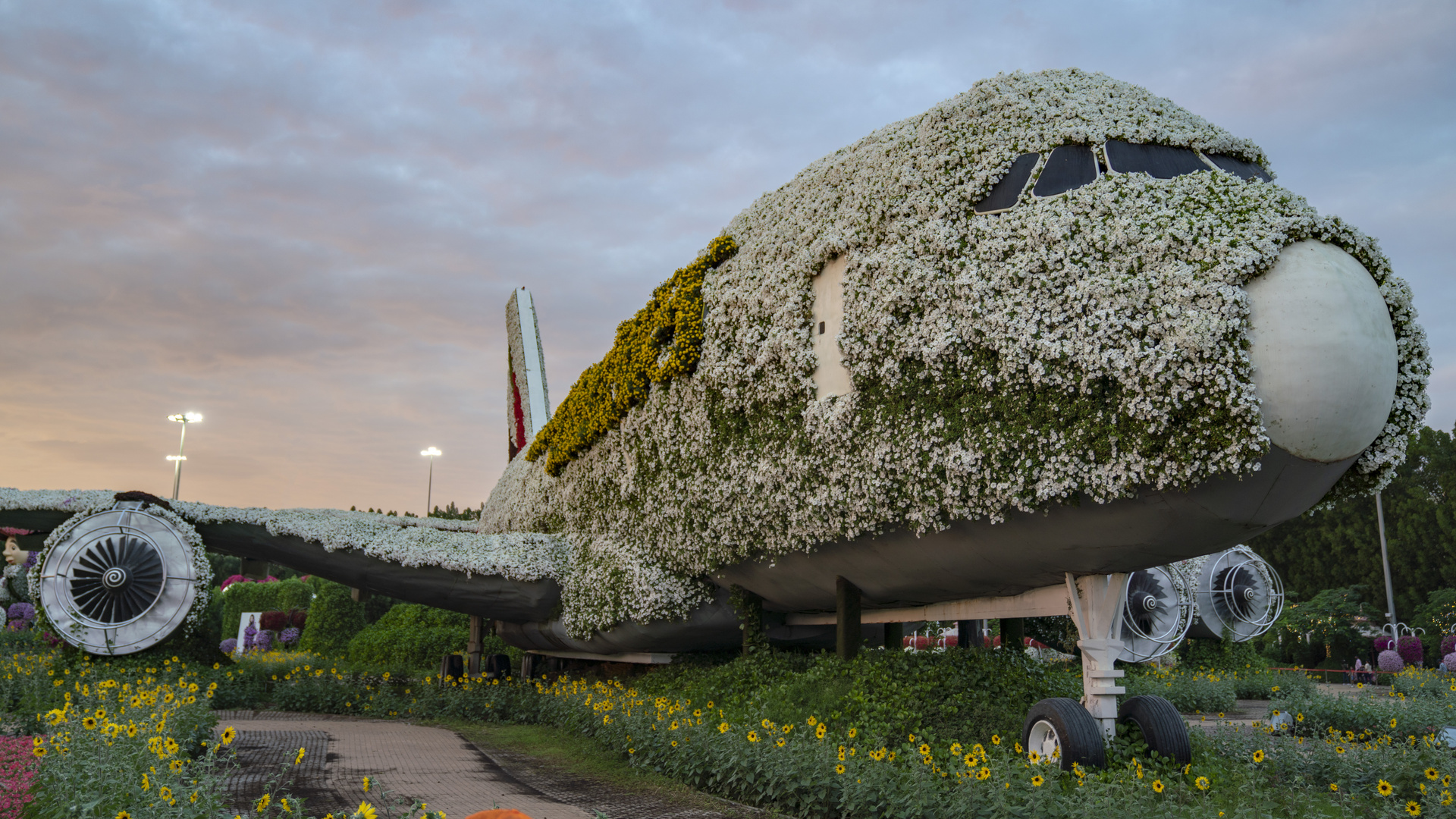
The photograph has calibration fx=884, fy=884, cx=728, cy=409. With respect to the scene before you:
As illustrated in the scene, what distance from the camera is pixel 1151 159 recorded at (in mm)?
6406

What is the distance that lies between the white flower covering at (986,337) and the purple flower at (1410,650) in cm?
2548

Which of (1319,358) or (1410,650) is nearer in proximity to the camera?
(1319,358)

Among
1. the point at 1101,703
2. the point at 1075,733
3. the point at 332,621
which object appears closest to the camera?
the point at 1075,733

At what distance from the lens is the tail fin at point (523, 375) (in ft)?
62.4

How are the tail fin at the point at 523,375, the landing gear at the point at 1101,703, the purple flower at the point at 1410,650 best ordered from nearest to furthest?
1. the landing gear at the point at 1101,703
2. the tail fin at the point at 523,375
3. the purple flower at the point at 1410,650

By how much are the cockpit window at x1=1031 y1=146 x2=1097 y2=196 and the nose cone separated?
1.58 meters

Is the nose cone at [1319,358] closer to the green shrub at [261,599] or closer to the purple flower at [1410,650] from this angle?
the purple flower at [1410,650]

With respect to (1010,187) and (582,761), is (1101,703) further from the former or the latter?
(582,761)

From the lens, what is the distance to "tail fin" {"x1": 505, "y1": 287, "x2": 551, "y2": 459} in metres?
19.0

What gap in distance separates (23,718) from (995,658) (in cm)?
938

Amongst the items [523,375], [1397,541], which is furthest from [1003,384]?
[1397,541]

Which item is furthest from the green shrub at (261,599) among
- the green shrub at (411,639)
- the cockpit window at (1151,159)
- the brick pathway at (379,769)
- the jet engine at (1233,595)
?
the cockpit window at (1151,159)

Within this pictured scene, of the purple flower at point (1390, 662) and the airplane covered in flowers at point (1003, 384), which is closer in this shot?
→ the airplane covered in flowers at point (1003, 384)

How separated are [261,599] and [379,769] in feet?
104
